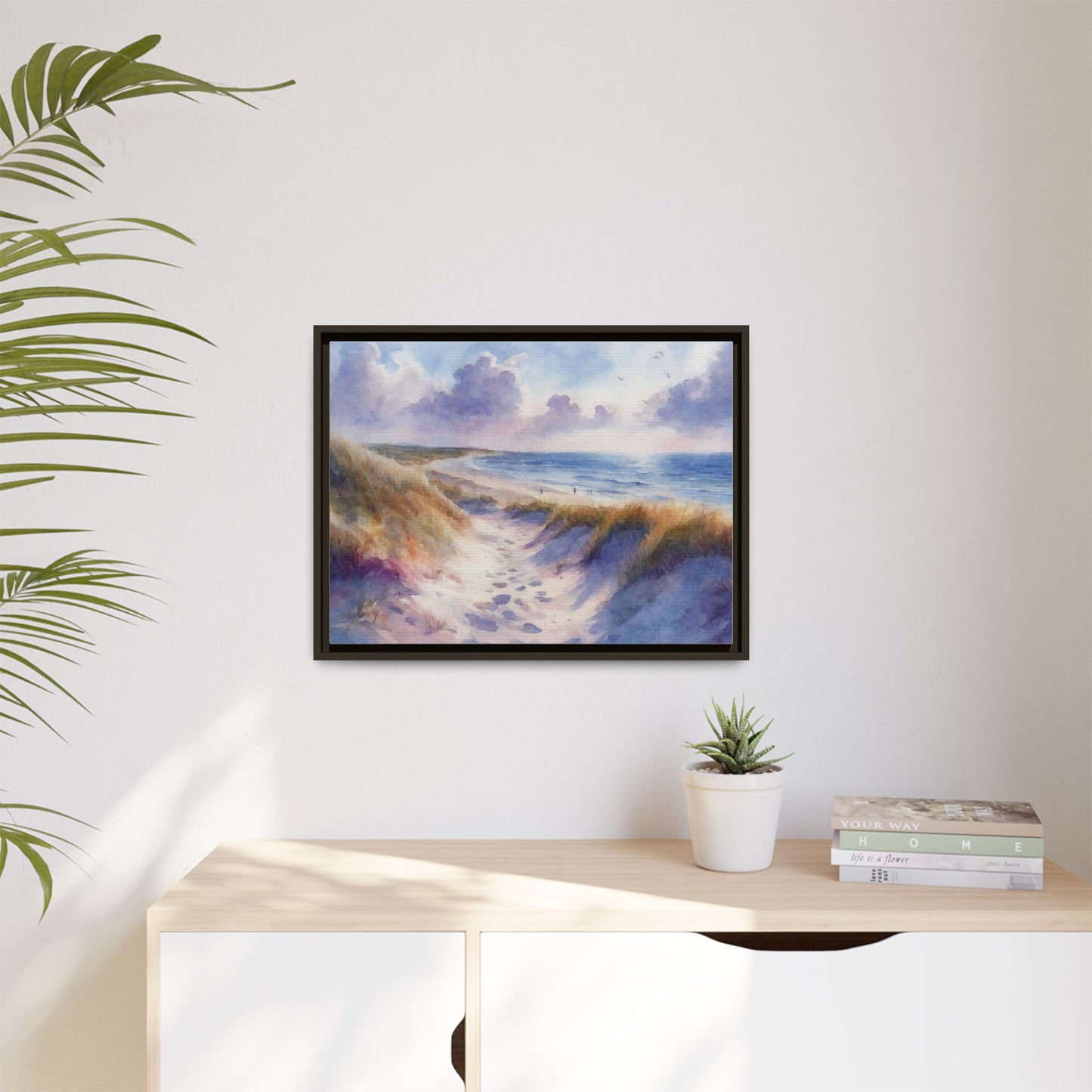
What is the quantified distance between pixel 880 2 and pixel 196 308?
139 cm

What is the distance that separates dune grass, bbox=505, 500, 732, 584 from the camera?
70.1 inches

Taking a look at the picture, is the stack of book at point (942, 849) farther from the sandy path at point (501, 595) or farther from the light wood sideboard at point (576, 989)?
the sandy path at point (501, 595)

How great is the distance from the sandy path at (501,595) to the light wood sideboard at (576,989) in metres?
0.54

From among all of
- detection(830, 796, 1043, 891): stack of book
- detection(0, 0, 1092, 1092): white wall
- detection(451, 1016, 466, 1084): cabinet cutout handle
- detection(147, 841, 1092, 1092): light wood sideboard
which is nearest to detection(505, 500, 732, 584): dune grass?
detection(0, 0, 1092, 1092): white wall

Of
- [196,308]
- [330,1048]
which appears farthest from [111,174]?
[330,1048]

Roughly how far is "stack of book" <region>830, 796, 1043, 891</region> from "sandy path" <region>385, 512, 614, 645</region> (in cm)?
58

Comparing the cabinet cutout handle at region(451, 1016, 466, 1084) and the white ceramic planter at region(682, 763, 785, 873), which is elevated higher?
the white ceramic planter at region(682, 763, 785, 873)

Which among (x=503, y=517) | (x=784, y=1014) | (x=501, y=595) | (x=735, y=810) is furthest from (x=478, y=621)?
(x=784, y=1014)

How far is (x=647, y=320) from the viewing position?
1788 mm

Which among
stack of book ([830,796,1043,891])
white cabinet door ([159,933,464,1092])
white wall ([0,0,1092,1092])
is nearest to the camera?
white cabinet door ([159,933,464,1092])

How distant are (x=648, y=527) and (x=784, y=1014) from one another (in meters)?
0.83

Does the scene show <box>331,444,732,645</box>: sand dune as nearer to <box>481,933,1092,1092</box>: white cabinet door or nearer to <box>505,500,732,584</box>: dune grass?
<box>505,500,732,584</box>: dune grass

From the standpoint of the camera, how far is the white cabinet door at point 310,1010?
4.47 ft

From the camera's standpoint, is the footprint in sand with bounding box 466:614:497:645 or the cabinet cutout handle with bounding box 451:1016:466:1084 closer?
the cabinet cutout handle with bounding box 451:1016:466:1084
